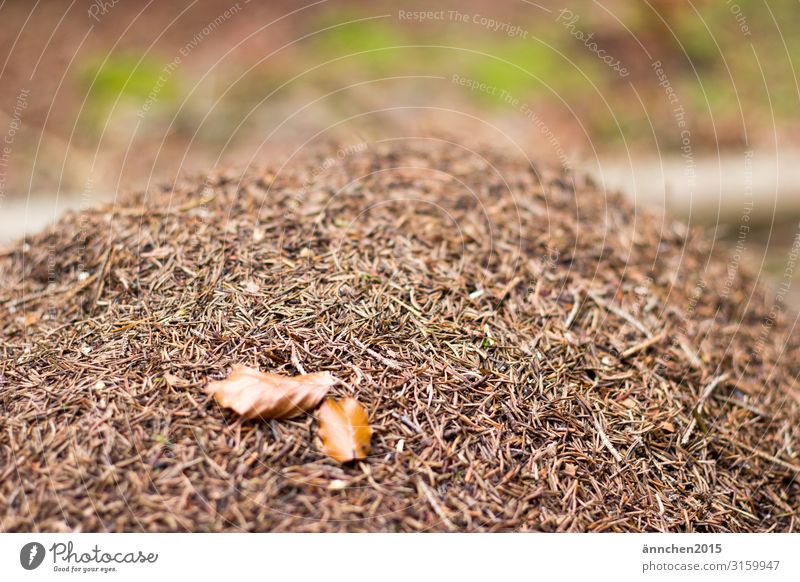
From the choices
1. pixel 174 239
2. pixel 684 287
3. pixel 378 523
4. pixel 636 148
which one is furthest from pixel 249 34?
pixel 378 523

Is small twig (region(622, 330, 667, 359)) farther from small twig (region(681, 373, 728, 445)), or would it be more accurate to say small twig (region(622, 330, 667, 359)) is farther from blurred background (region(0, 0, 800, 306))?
blurred background (region(0, 0, 800, 306))

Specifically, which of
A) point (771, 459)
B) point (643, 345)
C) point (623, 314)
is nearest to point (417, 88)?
point (623, 314)

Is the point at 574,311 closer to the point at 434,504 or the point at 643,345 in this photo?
the point at 643,345

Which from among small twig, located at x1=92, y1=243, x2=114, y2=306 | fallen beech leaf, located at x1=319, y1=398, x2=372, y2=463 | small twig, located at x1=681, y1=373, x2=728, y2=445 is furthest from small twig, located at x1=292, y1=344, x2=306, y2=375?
small twig, located at x1=681, y1=373, x2=728, y2=445

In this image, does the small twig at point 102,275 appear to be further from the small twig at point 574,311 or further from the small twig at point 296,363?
the small twig at point 574,311

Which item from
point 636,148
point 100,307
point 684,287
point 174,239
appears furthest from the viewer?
point 636,148

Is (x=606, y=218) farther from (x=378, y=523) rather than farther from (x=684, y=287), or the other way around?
(x=378, y=523)
